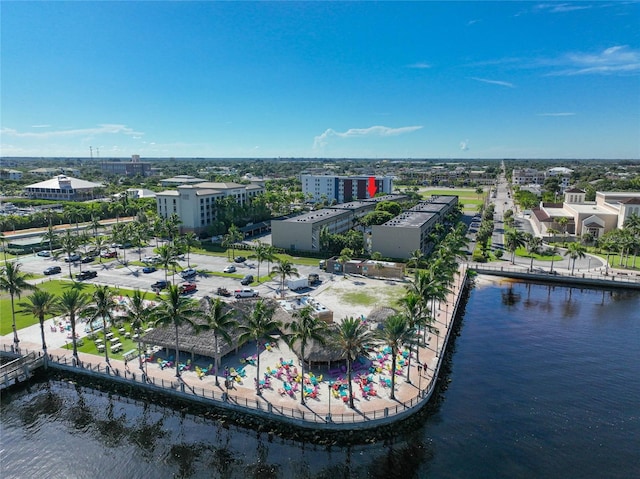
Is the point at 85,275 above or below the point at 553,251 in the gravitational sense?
below

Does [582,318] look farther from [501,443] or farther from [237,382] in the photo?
[237,382]

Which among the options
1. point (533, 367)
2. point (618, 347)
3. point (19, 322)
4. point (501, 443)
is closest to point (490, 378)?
point (533, 367)

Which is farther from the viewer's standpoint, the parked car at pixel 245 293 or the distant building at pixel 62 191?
the distant building at pixel 62 191

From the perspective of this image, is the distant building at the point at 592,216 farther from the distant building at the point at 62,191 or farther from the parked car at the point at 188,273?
the distant building at the point at 62,191

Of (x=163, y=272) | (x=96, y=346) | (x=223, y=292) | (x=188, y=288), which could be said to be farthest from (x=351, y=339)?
(x=163, y=272)

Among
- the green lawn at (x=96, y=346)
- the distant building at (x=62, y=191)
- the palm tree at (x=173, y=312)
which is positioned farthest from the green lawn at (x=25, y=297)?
the distant building at (x=62, y=191)

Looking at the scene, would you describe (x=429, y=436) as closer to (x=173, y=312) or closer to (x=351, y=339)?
(x=351, y=339)

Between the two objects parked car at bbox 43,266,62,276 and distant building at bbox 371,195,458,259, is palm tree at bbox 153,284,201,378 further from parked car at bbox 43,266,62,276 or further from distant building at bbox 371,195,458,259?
distant building at bbox 371,195,458,259
